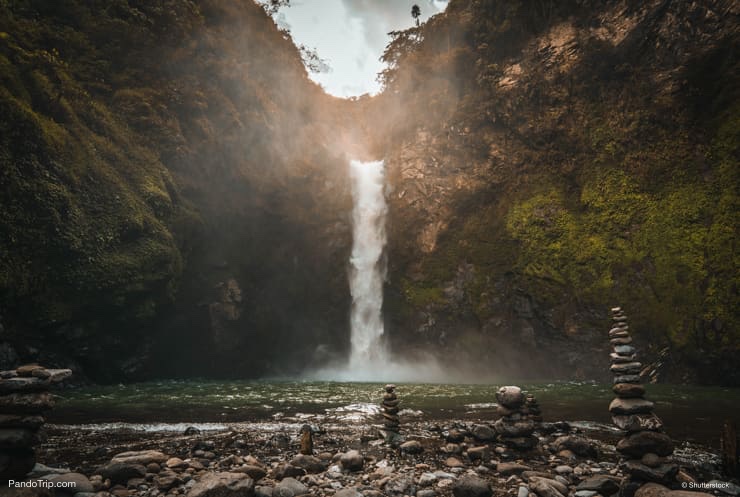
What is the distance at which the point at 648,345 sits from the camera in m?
18.8

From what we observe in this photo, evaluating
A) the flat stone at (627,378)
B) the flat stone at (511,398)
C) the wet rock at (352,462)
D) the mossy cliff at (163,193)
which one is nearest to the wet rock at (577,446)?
the flat stone at (511,398)

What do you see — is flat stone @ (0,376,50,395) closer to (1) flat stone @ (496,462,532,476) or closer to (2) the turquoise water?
(2) the turquoise water

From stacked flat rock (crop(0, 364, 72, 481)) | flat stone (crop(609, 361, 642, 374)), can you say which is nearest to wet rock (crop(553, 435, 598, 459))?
flat stone (crop(609, 361, 642, 374))

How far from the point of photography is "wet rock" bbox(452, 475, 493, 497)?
4434 mm

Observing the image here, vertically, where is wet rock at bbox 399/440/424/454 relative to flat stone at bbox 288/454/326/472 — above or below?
above

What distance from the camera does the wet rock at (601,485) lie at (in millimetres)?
4523

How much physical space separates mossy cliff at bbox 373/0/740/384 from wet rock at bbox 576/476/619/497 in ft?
56.9

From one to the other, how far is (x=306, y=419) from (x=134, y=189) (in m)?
17.9

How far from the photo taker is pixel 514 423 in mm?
6969

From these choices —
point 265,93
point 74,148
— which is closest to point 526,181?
point 265,93

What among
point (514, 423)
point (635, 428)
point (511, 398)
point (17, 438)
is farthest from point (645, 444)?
point (17, 438)

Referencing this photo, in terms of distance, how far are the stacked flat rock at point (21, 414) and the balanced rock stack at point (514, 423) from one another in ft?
22.6

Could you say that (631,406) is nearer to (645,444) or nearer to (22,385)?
(645,444)

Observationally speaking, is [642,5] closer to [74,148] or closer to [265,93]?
[265,93]
